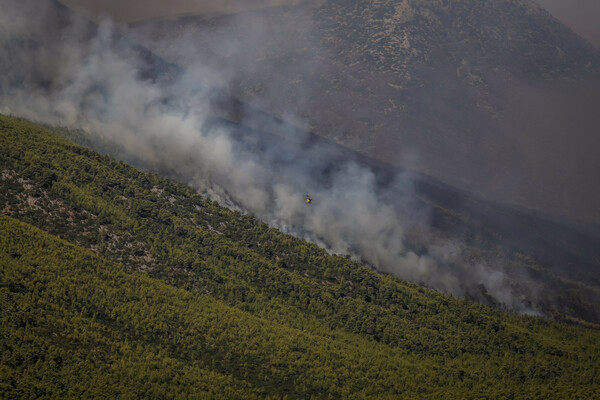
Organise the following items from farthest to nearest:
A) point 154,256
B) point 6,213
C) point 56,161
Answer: point 56,161
point 154,256
point 6,213

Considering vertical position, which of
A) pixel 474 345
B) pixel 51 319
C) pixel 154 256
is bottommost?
pixel 51 319

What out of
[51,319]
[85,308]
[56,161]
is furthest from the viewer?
[56,161]

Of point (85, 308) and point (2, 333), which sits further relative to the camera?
point (85, 308)

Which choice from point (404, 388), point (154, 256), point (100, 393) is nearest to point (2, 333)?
point (100, 393)

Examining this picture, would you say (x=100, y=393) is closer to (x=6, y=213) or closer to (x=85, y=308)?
(x=85, y=308)

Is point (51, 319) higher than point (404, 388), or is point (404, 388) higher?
point (404, 388)

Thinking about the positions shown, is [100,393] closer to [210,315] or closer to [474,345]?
[210,315]

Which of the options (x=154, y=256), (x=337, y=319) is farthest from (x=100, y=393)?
(x=337, y=319)
